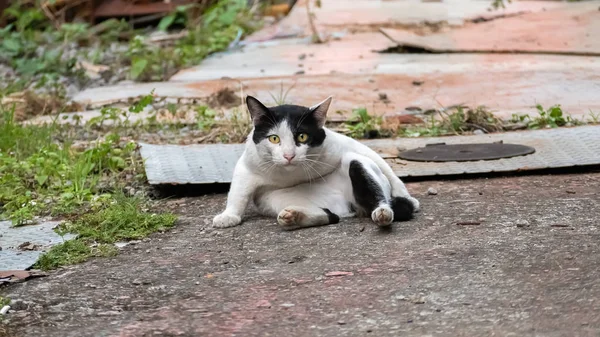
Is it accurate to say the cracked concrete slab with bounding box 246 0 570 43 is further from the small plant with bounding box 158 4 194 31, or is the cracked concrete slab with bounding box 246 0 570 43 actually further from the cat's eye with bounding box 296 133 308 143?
the cat's eye with bounding box 296 133 308 143

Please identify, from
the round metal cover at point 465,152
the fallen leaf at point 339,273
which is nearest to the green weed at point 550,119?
the round metal cover at point 465,152

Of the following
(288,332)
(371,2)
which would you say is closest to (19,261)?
(288,332)

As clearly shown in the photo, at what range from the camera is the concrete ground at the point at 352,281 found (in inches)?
121

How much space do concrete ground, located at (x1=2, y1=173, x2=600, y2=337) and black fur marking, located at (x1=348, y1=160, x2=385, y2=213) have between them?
126 millimetres

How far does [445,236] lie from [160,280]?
48.4 inches

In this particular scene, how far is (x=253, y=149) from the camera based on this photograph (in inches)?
179

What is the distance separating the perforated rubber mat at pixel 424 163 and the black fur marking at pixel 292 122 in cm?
94

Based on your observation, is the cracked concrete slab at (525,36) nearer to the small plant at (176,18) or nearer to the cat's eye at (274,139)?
the small plant at (176,18)

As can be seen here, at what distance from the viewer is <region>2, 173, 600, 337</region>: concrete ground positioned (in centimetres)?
307

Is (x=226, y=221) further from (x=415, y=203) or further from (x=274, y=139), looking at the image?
(x=415, y=203)

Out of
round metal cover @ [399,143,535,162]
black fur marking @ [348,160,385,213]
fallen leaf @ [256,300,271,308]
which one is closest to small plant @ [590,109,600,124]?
round metal cover @ [399,143,535,162]

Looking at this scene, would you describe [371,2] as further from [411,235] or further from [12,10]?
[411,235]

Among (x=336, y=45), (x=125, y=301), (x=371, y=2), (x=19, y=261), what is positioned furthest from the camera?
(x=371, y=2)

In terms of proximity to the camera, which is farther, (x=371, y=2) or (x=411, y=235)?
(x=371, y=2)
